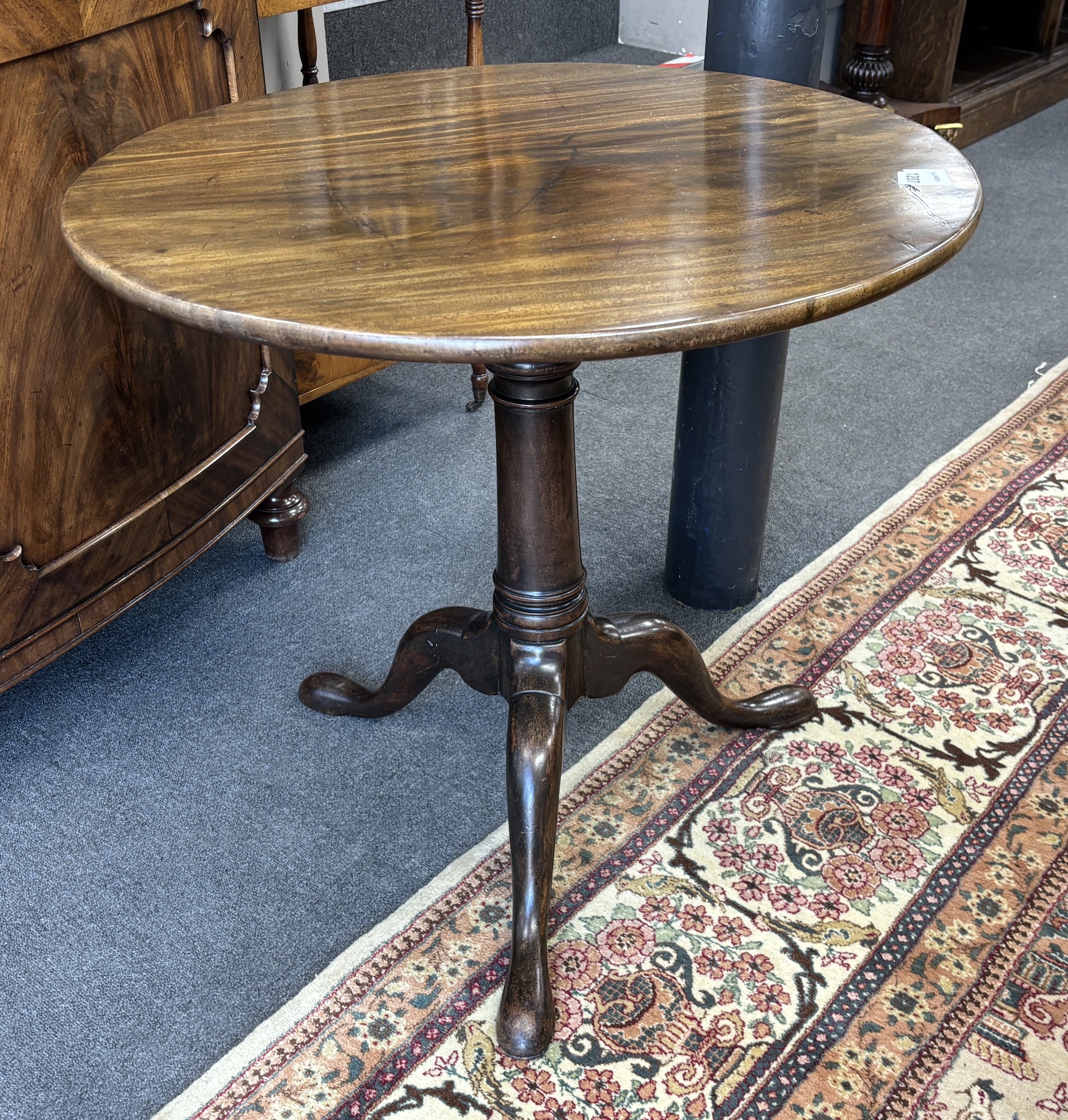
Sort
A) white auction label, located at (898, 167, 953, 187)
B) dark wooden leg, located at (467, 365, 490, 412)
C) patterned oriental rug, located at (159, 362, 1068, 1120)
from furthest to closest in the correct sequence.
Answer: dark wooden leg, located at (467, 365, 490, 412) < patterned oriental rug, located at (159, 362, 1068, 1120) < white auction label, located at (898, 167, 953, 187)

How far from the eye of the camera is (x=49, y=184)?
4.17 feet

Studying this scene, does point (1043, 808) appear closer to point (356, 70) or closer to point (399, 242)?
point (399, 242)

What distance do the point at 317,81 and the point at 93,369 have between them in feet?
2.97

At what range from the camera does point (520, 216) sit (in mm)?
964

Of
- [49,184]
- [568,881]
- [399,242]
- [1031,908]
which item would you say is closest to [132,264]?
[399,242]

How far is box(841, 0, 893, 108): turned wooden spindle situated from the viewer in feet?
10.1

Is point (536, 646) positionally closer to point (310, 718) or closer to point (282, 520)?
point (310, 718)

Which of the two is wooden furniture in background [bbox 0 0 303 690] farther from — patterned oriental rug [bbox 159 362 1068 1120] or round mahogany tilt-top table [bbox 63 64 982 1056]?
patterned oriental rug [bbox 159 362 1068 1120]

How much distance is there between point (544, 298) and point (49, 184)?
73 centimetres

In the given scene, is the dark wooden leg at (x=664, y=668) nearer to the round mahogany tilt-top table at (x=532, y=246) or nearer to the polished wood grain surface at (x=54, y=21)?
the round mahogany tilt-top table at (x=532, y=246)

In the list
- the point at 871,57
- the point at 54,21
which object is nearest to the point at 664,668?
the point at 54,21

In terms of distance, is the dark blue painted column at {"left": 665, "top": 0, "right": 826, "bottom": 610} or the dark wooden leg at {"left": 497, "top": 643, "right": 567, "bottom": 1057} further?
the dark blue painted column at {"left": 665, "top": 0, "right": 826, "bottom": 610}

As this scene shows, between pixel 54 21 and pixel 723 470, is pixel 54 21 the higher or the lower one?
the higher one

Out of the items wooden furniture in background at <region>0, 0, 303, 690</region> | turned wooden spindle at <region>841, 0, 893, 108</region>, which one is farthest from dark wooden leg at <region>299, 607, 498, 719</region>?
turned wooden spindle at <region>841, 0, 893, 108</region>
